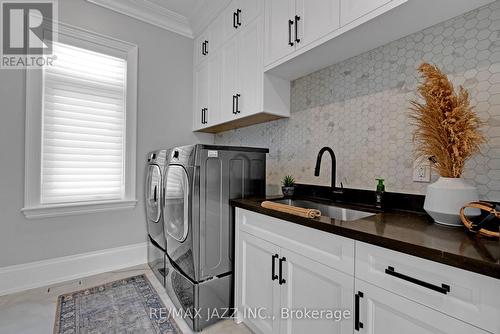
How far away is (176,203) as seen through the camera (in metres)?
1.80

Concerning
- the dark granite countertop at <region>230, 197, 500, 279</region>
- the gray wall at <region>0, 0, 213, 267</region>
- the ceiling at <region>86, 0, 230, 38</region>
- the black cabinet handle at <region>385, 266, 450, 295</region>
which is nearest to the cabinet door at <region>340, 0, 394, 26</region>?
the dark granite countertop at <region>230, 197, 500, 279</region>

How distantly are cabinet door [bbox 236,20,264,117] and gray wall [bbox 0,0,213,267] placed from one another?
3.68 ft

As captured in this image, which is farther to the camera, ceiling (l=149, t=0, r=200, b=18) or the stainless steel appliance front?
ceiling (l=149, t=0, r=200, b=18)

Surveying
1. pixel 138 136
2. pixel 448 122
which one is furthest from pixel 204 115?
pixel 448 122

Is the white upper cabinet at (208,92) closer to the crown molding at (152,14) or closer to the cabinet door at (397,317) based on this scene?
the crown molding at (152,14)

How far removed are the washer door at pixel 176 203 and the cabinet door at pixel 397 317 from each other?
1.14 m

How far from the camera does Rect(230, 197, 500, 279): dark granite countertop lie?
665 mm

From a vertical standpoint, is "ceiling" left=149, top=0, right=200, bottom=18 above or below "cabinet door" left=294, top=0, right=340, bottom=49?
above

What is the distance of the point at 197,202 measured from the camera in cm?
160

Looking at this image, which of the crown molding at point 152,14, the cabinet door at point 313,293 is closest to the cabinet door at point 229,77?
the crown molding at point 152,14

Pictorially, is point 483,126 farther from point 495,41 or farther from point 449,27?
point 449,27

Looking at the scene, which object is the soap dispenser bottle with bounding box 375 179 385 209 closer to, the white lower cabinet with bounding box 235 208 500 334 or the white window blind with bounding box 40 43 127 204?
the white lower cabinet with bounding box 235 208 500 334

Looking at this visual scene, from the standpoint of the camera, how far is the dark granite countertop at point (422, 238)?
66 cm

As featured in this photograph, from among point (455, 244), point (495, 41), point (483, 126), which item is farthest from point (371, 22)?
point (455, 244)
